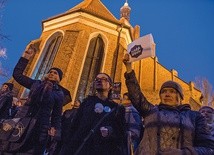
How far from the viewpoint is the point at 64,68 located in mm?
14055

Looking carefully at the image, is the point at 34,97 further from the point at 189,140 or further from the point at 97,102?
the point at 189,140

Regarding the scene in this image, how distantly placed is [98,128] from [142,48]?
120 cm

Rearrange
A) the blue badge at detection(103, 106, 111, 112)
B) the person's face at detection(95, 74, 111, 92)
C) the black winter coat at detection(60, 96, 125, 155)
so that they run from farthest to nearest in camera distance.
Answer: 1. the person's face at detection(95, 74, 111, 92)
2. the blue badge at detection(103, 106, 111, 112)
3. the black winter coat at detection(60, 96, 125, 155)

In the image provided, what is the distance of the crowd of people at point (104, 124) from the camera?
114 inches

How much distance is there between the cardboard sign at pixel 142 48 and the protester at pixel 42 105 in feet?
5.09

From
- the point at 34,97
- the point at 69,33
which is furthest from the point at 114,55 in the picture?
the point at 34,97

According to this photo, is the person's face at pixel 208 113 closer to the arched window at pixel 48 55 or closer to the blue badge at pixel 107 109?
the blue badge at pixel 107 109

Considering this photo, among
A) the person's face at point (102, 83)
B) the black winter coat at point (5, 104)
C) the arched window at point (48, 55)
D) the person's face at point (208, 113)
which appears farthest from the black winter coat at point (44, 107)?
the arched window at point (48, 55)

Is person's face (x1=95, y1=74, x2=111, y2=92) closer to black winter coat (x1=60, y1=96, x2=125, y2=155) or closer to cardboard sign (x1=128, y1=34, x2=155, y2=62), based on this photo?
black winter coat (x1=60, y1=96, x2=125, y2=155)

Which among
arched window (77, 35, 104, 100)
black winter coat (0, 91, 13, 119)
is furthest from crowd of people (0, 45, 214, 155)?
arched window (77, 35, 104, 100)

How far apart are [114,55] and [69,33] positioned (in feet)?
9.69

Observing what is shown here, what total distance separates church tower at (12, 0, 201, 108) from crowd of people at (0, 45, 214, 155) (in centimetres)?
929

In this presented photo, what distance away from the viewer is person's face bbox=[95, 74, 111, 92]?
154 inches

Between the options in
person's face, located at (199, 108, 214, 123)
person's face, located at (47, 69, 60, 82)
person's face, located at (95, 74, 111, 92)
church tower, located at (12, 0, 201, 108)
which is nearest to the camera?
person's face, located at (95, 74, 111, 92)
